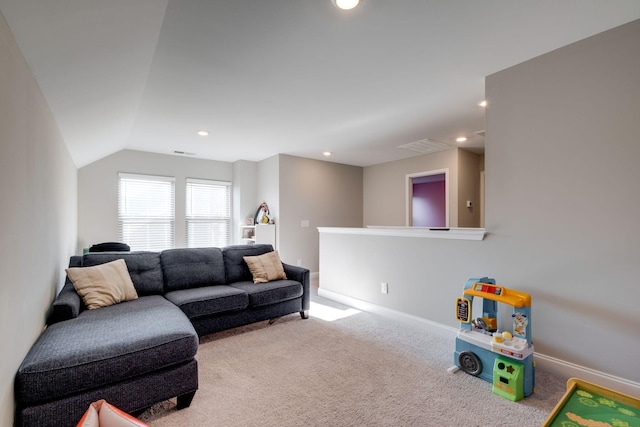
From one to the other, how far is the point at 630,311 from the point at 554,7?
2002 mm

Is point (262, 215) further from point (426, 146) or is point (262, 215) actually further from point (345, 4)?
point (345, 4)

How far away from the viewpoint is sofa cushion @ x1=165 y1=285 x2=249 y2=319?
104 inches

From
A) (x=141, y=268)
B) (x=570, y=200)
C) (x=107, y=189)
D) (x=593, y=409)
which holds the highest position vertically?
(x=107, y=189)

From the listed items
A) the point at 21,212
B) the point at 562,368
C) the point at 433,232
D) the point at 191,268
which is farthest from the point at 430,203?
the point at 21,212

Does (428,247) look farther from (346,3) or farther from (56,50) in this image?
(56,50)

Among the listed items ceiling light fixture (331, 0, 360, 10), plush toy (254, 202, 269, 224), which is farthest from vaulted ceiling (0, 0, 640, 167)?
plush toy (254, 202, 269, 224)

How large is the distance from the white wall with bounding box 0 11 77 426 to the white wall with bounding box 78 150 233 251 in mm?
2830

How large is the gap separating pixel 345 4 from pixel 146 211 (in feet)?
16.5

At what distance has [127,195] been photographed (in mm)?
5125

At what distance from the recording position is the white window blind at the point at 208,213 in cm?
575

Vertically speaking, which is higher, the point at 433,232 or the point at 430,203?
the point at 430,203

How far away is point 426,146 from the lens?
4945 millimetres

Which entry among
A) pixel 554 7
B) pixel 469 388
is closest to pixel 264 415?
pixel 469 388

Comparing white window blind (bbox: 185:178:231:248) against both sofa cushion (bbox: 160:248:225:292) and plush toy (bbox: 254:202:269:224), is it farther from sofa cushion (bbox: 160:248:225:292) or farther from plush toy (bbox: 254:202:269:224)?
sofa cushion (bbox: 160:248:225:292)
